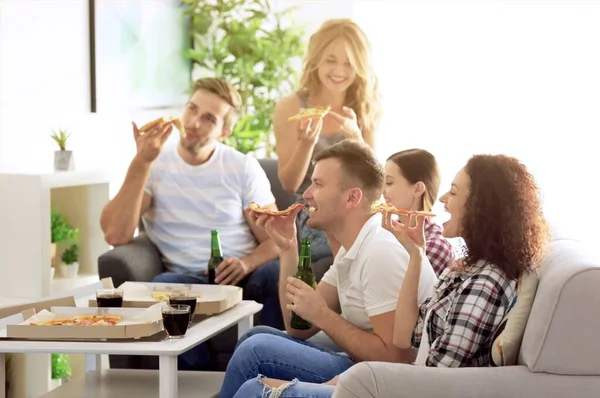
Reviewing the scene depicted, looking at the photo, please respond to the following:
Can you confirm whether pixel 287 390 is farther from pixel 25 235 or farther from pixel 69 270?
pixel 69 270

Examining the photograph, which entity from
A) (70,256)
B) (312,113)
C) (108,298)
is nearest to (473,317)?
(108,298)

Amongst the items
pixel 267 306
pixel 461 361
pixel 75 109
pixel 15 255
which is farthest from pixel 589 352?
pixel 75 109

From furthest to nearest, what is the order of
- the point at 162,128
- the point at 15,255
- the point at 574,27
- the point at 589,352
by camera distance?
1. the point at 574,27
2. the point at 15,255
3. the point at 162,128
4. the point at 589,352

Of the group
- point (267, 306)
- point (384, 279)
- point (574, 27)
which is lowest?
point (267, 306)

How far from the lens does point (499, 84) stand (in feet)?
21.6

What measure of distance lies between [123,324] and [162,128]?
1570 millimetres

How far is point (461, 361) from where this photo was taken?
231 cm

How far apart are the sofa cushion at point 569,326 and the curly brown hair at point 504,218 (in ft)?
0.56

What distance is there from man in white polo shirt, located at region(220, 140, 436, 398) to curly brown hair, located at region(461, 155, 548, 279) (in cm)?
39

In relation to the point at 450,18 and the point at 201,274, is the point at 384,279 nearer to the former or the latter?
the point at 201,274

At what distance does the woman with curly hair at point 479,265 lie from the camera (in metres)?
2.30

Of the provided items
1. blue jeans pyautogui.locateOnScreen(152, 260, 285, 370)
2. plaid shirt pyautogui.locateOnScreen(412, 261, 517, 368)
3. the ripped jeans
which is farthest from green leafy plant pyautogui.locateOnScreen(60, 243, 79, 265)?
plaid shirt pyautogui.locateOnScreen(412, 261, 517, 368)

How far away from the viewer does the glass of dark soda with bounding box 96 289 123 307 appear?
10.0 feet

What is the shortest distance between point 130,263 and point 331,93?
50.2 inches
